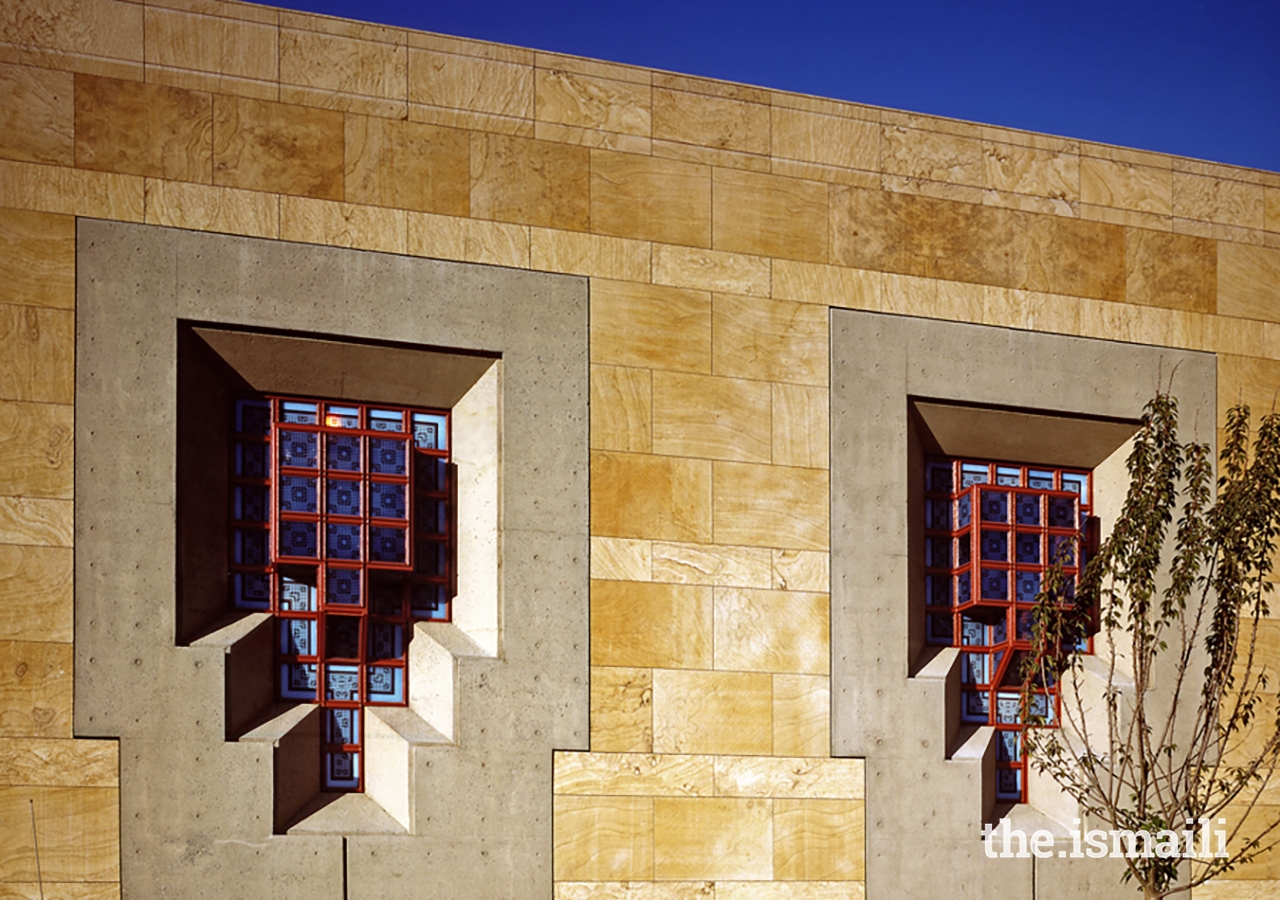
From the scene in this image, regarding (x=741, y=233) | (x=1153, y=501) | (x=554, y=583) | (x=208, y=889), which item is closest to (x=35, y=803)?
(x=208, y=889)

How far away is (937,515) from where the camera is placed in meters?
13.5

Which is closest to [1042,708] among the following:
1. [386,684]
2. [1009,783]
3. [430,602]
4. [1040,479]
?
[1009,783]

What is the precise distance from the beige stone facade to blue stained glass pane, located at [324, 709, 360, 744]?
1544mm

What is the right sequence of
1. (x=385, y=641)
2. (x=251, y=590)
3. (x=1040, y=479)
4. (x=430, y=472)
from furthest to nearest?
1. (x=1040, y=479)
2. (x=430, y=472)
3. (x=385, y=641)
4. (x=251, y=590)

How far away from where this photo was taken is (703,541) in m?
12.1

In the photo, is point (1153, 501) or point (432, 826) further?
point (1153, 501)

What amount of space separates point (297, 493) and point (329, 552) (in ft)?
1.63

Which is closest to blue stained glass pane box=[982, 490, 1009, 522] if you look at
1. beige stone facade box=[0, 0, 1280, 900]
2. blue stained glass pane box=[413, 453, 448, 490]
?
beige stone facade box=[0, 0, 1280, 900]

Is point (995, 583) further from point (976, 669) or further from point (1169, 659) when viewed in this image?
point (1169, 659)

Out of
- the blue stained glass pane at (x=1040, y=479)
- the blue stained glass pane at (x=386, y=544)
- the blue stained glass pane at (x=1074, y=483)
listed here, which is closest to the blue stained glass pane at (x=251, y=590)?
the blue stained glass pane at (x=386, y=544)

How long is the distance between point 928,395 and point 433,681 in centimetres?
481

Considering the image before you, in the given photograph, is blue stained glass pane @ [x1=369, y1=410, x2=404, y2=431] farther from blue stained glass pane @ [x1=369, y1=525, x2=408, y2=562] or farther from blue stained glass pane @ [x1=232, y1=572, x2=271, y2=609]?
blue stained glass pane @ [x1=232, y1=572, x2=271, y2=609]

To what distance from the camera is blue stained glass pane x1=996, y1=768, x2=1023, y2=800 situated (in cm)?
1336

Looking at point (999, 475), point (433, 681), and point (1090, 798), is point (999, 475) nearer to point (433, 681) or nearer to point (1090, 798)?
point (1090, 798)
